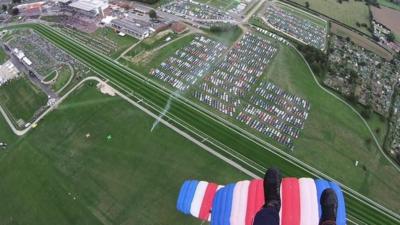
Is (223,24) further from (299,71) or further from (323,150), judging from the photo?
(323,150)

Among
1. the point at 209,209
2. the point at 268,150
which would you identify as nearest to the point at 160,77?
the point at 268,150

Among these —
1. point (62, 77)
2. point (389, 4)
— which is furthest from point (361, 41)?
point (62, 77)

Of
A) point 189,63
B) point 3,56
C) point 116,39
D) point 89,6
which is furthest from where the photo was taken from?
point 89,6

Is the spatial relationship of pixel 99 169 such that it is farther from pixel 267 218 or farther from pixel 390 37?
pixel 390 37

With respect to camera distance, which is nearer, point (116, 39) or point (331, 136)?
point (331, 136)

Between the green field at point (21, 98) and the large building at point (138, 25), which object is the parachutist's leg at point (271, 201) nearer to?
the green field at point (21, 98)

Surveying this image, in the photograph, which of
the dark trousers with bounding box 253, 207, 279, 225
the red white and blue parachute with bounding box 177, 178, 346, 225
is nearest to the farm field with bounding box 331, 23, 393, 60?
the red white and blue parachute with bounding box 177, 178, 346, 225

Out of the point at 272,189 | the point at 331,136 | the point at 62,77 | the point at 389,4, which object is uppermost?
the point at 272,189

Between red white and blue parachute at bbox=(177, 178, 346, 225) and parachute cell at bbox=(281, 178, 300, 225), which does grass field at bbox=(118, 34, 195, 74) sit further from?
parachute cell at bbox=(281, 178, 300, 225)
